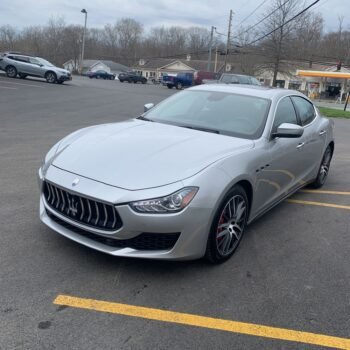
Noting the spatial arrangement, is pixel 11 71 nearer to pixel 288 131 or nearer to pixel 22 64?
pixel 22 64

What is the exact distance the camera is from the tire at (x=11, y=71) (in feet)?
82.6

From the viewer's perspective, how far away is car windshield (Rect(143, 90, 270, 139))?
430cm

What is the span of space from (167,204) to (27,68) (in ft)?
81.5

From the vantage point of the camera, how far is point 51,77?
25391 millimetres

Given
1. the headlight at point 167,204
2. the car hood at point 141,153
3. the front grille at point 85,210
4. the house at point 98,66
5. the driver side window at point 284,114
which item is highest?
the house at point 98,66

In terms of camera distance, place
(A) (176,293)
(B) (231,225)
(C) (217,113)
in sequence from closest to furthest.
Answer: (A) (176,293), (B) (231,225), (C) (217,113)

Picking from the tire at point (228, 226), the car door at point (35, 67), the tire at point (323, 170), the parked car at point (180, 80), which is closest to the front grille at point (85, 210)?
the tire at point (228, 226)

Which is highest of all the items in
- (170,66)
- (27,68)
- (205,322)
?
(170,66)

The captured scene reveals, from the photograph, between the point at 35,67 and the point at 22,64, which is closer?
the point at 22,64

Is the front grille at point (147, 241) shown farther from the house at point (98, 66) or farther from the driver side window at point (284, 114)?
the house at point (98, 66)

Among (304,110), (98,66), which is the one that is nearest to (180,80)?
(304,110)

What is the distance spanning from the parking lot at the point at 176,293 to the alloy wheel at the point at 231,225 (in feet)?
0.59

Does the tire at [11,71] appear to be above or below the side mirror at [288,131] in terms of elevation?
below

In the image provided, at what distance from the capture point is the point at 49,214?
11.6 feet
